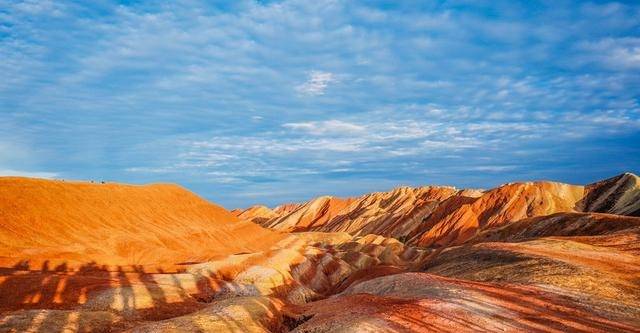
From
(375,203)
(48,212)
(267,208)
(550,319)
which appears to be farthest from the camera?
(267,208)

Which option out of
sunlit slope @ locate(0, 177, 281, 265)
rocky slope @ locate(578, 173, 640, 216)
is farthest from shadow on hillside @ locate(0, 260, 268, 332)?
rocky slope @ locate(578, 173, 640, 216)

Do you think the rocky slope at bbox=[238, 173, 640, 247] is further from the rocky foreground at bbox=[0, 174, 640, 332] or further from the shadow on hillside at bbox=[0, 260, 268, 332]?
the shadow on hillside at bbox=[0, 260, 268, 332]

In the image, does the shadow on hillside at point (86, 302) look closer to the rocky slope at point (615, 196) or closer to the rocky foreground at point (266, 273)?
the rocky foreground at point (266, 273)

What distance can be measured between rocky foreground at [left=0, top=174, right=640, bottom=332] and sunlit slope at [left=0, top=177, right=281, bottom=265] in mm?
247

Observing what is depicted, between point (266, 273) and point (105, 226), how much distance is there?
86.5ft

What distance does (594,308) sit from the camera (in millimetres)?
24328

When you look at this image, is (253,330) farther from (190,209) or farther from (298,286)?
(190,209)

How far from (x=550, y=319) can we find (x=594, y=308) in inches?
144

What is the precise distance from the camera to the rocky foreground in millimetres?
23359

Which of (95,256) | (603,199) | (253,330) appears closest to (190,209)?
(95,256)

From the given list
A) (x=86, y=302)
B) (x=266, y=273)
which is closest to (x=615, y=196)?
(x=266, y=273)

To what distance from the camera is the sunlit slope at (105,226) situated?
51.0m

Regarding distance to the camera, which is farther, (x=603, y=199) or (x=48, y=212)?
(x=603, y=199)

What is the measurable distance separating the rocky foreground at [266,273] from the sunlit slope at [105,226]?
0.81 feet
